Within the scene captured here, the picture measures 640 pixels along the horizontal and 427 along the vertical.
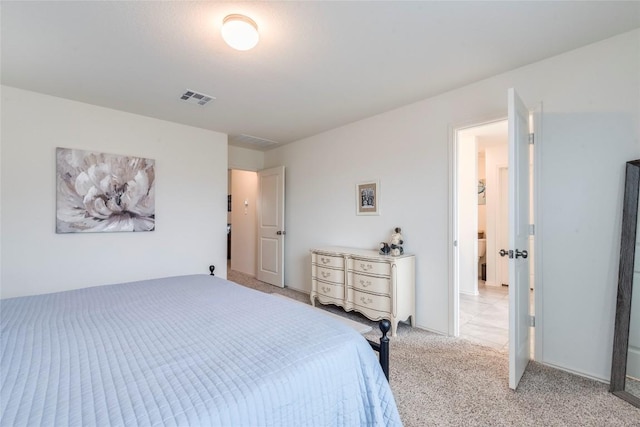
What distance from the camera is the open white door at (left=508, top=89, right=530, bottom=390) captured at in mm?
1926

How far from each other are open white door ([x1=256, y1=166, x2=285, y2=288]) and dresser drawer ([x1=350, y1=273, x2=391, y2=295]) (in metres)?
1.87

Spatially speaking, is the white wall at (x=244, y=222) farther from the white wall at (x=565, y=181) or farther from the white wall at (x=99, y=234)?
the white wall at (x=565, y=181)

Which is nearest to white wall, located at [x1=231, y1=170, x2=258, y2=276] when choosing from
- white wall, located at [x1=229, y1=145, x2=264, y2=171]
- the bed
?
white wall, located at [x1=229, y1=145, x2=264, y2=171]

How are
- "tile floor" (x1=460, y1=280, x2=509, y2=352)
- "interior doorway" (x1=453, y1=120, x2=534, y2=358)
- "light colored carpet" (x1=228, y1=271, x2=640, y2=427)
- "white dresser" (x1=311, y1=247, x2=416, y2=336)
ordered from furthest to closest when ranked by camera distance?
"interior doorway" (x1=453, y1=120, x2=534, y2=358) < "white dresser" (x1=311, y1=247, x2=416, y2=336) < "tile floor" (x1=460, y1=280, x2=509, y2=352) < "light colored carpet" (x1=228, y1=271, x2=640, y2=427)

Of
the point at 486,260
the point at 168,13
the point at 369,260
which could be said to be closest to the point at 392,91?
the point at 369,260

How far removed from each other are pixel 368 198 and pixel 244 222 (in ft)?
10.4

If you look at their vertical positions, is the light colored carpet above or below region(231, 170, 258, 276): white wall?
below

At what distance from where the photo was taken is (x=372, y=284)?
3.01 meters

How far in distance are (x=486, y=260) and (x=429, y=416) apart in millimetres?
3989

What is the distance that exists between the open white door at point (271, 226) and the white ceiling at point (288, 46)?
6.10 feet

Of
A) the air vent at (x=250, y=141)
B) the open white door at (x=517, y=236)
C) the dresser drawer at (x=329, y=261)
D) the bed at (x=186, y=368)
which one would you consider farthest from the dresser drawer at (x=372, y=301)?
the air vent at (x=250, y=141)

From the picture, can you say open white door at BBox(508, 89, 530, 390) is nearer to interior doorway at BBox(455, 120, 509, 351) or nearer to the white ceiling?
the white ceiling

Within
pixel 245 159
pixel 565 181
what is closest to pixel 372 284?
pixel 565 181

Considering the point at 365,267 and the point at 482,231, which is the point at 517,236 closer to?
the point at 365,267
